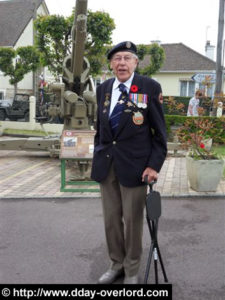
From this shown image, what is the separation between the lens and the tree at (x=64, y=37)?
47.4 feet

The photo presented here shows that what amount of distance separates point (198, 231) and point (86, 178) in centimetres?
298

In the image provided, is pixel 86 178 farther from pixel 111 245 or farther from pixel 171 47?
pixel 171 47

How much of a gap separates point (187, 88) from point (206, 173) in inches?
949

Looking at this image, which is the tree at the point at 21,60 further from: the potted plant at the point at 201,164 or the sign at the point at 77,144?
the potted plant at the point at 201,164

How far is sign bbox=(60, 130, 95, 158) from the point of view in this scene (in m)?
6.61

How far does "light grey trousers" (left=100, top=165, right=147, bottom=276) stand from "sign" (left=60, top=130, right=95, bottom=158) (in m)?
3.24

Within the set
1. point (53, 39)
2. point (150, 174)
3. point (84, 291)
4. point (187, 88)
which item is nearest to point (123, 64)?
point (150, 174)

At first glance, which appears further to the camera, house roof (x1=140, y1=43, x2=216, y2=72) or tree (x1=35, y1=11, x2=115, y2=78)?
house roof (x1=140, y1=43, x2=216, y2=72)

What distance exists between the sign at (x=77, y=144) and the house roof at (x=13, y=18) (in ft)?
78.2

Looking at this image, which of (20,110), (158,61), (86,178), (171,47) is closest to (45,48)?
(20,110)

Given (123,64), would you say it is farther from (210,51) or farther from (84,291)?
(210,51)

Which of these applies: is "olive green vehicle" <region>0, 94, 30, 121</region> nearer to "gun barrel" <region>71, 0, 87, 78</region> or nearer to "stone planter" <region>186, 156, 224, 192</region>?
"gun barrel" <region>71, 0, 87, 78</region>

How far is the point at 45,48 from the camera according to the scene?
15258mm

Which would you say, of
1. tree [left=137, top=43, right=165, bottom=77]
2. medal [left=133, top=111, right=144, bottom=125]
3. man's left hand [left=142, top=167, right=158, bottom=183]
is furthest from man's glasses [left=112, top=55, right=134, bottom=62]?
tree [left=137, top=43, right=165, bottom=77]
